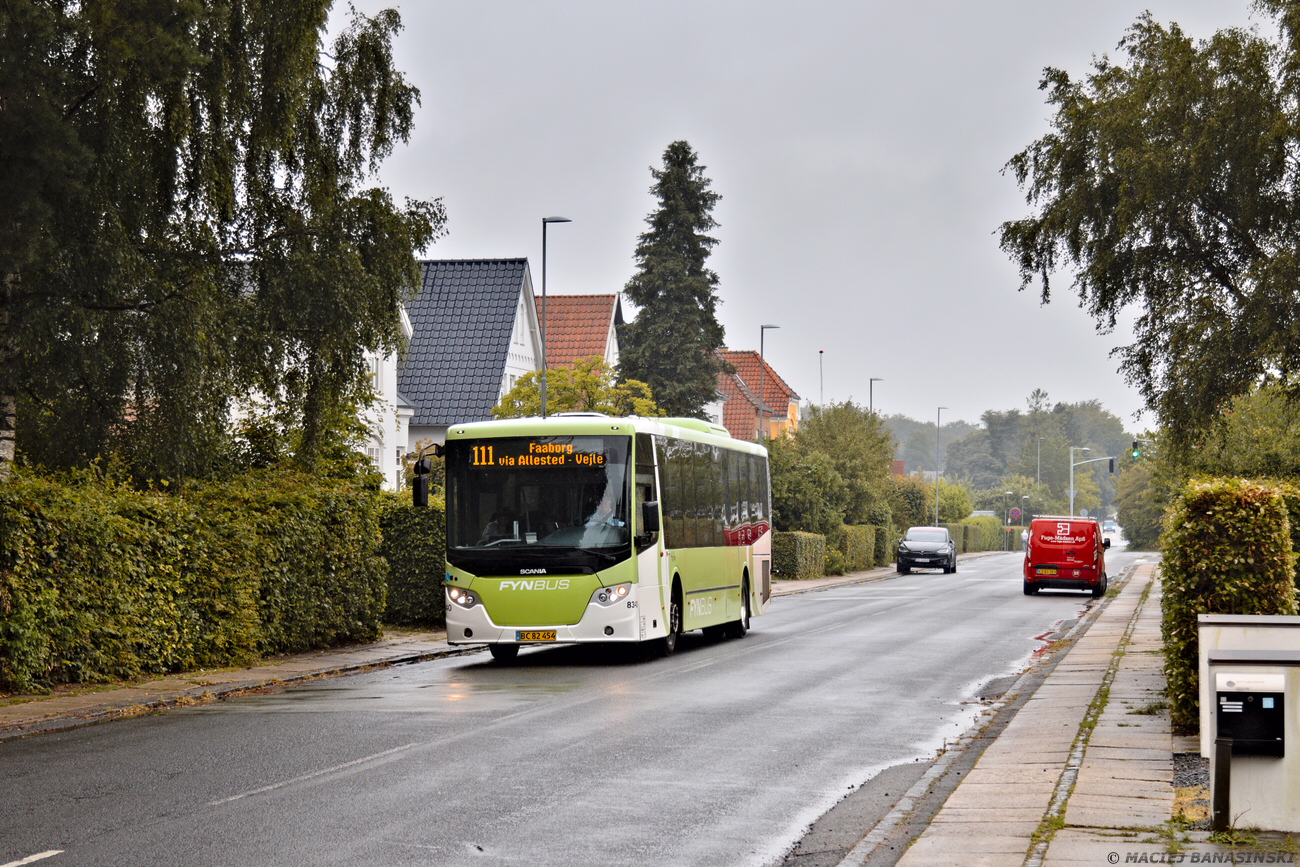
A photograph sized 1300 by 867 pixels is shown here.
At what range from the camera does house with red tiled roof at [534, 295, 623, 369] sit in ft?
230

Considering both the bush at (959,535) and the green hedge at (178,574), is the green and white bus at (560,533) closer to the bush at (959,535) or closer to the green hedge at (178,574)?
the green hedge at (178,574)

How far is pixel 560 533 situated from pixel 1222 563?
31.8ft

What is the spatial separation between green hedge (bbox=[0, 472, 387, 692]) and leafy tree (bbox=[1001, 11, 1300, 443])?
13346 mm

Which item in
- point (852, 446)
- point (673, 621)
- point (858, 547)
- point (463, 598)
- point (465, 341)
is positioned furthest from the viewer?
point (852, 446)

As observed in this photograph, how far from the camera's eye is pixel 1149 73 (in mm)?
24750

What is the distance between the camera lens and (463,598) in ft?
62.6

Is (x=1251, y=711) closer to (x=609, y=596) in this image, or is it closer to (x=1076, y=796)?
(x=1076, y=796)

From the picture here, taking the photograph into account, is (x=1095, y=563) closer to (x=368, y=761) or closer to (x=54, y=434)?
(x=54, y=434)

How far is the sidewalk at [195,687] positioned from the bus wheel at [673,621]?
290 centimetres

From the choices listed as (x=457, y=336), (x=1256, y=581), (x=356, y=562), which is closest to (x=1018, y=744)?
(x=1256, y=581)

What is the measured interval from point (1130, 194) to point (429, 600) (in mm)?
13641

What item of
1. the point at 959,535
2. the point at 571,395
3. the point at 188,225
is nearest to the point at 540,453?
the point at 188,225

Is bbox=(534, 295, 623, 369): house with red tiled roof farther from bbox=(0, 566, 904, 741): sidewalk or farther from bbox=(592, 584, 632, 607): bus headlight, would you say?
bbox=(592, 584, 632, 607): bus headlight

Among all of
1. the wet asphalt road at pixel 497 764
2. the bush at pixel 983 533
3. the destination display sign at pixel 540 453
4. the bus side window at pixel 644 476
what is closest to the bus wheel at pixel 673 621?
the wet asphalt road at pixel 497 764
